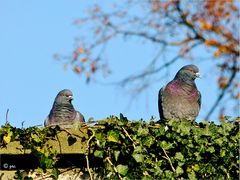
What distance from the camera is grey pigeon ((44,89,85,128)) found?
19.0 ft

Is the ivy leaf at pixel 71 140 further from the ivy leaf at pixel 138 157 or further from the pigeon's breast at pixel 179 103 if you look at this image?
the pigeon's breast at pixel 179 103

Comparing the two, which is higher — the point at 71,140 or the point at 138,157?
the point at 71,140

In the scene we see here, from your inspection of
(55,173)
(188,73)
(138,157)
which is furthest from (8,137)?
(188,73)

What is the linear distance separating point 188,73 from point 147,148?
205cm

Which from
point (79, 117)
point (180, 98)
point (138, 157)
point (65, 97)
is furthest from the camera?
point (65, 97)

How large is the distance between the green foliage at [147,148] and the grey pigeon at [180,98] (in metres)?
1.45

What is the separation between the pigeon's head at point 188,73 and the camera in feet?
20.2

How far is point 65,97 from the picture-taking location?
6.13 meters

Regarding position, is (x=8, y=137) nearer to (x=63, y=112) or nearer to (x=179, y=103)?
(x=63, y=112)

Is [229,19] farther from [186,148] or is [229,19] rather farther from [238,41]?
[186,148]

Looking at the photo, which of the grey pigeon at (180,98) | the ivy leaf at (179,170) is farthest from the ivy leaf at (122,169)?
the grey pigeon at (180,98)

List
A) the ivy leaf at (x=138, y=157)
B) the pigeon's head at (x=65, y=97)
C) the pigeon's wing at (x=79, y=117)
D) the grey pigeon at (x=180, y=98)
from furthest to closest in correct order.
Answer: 1. the pigeon's head at (x=65, y=97)
2. the grey pigeon at (x=180, y=98)
3. the pigeon's wing at (x=79, y=117)
4. the ivy leaf at (x=138, y=157)

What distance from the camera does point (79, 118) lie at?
5.79 metres

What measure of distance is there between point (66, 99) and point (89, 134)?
1857 mm
